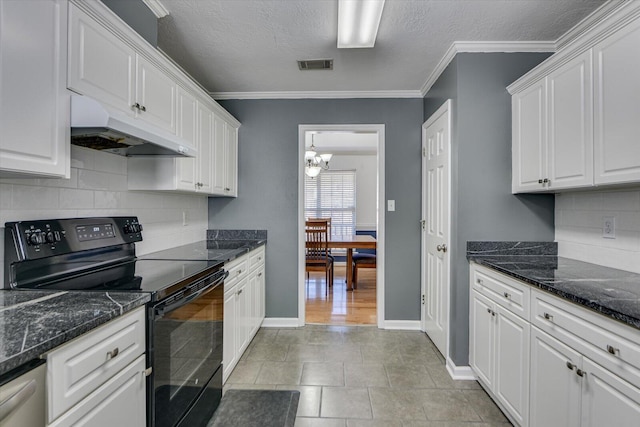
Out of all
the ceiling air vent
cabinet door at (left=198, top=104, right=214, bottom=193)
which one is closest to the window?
the ceiling air vent

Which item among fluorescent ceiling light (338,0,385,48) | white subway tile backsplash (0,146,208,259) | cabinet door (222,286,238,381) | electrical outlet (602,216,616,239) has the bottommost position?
cabinet door (222,286,238,381)

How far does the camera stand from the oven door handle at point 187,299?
4.07ft

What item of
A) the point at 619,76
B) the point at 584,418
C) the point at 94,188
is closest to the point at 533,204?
the point at 619,76

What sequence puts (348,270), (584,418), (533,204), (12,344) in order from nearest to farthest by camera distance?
(12,344), (584,418), (533,204), (348,270)

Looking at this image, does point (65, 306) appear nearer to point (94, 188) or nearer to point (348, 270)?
point (94, 188)

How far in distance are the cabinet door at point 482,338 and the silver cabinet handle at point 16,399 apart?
2.13 m

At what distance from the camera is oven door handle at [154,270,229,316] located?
Result: 1241 mm

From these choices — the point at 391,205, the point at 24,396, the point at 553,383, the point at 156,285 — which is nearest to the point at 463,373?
the point at 553,383

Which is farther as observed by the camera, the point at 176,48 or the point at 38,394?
the point at 176,48

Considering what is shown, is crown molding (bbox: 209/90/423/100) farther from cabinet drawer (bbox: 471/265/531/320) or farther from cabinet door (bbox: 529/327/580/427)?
cabinet door (bbox: 529/327/580/427)

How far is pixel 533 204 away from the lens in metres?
2.29

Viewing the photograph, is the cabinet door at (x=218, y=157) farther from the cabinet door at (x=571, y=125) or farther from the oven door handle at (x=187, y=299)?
the cabinet door at (x=571, y=125)

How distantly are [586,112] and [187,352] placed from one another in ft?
7.67

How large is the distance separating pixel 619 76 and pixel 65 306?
8.03 feet
